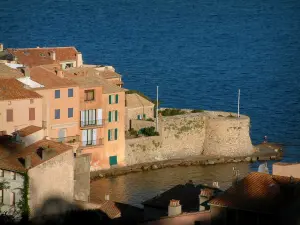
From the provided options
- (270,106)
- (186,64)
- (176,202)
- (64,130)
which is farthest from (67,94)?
(186,64)

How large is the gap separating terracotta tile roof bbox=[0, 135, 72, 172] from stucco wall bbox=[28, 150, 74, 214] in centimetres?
22

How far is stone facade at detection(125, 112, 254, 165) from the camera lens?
71.7 m

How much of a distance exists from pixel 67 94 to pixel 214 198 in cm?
2197

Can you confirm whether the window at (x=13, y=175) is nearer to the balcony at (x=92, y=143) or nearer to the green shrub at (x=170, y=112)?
the balcony at (x=92, y=143)

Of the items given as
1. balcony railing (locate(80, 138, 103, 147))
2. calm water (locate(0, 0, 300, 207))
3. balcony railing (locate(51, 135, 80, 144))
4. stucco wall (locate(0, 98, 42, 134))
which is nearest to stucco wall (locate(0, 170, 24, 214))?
stucco wall (locate(0, 98, 42, 134))

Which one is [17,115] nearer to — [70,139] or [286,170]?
[70,139]

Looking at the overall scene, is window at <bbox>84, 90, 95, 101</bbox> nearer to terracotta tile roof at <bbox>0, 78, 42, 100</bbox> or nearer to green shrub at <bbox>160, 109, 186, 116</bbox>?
terracotta tile roof at <bbox>0, 78, 42, 100</bbox>

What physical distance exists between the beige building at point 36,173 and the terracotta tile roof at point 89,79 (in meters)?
12.3

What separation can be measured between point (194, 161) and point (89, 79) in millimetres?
6216

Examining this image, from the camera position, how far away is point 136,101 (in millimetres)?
73438

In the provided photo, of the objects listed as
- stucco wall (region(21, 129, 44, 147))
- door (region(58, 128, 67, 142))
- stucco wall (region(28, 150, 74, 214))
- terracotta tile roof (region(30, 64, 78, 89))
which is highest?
terracotta tile roof (region(30, 64, 78, 89))

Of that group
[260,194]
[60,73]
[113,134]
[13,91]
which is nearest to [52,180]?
[13,91]

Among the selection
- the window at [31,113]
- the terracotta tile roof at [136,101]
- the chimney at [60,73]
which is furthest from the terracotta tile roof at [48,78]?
the terracotta tile roof at [136,101]

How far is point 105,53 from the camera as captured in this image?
129 metres
